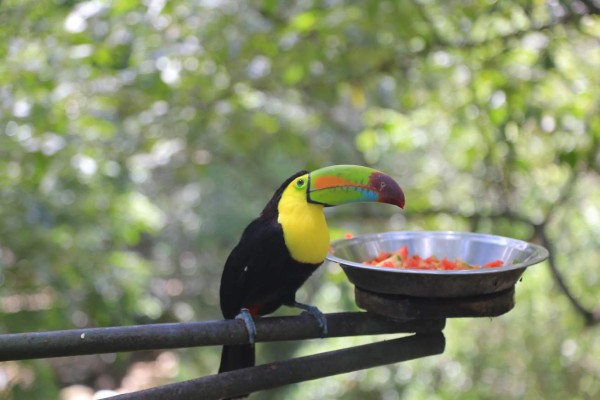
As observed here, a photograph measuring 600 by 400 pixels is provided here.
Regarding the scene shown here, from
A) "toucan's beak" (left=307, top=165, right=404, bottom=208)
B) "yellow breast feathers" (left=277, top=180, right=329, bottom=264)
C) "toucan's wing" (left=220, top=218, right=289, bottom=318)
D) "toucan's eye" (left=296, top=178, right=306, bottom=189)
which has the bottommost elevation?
"toucan's wing" (left=220, top=218, right=289, bottom=318)

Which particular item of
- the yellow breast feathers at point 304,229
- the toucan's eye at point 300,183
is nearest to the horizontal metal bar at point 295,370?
the yellow breast feathers at point 304,229

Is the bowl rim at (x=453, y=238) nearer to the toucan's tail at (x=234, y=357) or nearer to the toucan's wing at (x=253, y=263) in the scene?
the toucan's wing at (x=253, y=263)

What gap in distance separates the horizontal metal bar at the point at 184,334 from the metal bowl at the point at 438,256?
108 mm

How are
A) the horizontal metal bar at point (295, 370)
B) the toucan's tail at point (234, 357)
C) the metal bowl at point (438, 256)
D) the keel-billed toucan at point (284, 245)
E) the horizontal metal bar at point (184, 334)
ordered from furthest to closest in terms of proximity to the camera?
1. the toucan's tail at point (234, 357)
2. the keel-billed toucan at point (284, 245)
3. the metal bowl at point (438, 256)
4. the horizontal metal bar at point (295, 370)
5. the horizontal metal bar at point (184, 334)

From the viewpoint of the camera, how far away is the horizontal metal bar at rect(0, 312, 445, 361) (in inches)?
46.6

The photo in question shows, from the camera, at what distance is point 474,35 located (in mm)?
3656

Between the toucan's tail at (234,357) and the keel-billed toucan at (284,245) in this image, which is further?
the toucan's tail at (234,357)

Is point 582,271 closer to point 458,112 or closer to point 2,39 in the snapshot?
point 458,112

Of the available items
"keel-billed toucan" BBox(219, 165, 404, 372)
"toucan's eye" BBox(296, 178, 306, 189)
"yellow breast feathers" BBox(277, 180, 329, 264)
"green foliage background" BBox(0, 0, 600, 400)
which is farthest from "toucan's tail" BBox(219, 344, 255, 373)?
"green foliage background" BBox(0, 0, 600, 400)

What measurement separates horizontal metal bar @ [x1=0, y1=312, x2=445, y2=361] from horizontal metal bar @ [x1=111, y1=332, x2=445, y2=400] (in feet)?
0.14

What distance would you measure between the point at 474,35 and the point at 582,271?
1617mm

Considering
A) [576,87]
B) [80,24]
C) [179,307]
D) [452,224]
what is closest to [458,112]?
[576,87]

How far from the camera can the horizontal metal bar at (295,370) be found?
4.31 feet

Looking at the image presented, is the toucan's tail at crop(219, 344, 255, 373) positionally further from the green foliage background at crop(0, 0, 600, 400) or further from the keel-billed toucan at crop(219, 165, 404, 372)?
the green foliage background at crop(0, 0, 600, 400)
